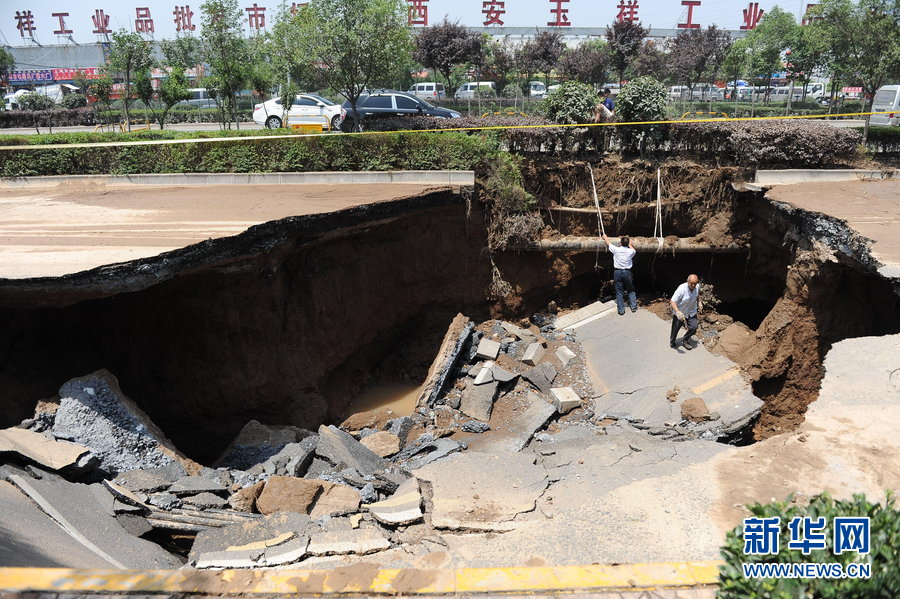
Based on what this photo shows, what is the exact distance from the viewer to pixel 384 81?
14.9m

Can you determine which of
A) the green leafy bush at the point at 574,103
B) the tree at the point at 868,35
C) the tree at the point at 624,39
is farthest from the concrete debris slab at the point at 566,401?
the tree at the point at 624,39

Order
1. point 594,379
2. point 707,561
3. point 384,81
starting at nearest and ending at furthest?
point 707,561 → point 594,379 → point 384,81

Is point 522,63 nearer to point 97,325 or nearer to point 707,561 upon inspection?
point 97,325

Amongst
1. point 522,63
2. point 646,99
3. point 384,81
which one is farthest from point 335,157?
point 522,63

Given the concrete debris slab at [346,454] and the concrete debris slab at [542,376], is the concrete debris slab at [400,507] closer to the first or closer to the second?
the concrete debris slab at [346,454]

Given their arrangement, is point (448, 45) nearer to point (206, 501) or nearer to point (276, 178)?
point (276, 178)

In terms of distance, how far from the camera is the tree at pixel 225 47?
1575 cm

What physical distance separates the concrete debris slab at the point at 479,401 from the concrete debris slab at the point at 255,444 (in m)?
2.65

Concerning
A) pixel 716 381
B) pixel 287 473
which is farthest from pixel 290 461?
pixel 716 381

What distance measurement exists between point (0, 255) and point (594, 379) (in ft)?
28.4

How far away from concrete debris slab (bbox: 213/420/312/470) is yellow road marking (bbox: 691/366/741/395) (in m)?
5.78

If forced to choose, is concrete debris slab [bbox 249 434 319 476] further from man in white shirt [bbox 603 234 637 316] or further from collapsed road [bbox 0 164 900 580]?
man in white shirt [bbox 603 234 637 316]

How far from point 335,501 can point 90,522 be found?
2.23 m

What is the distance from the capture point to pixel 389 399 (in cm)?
1096
